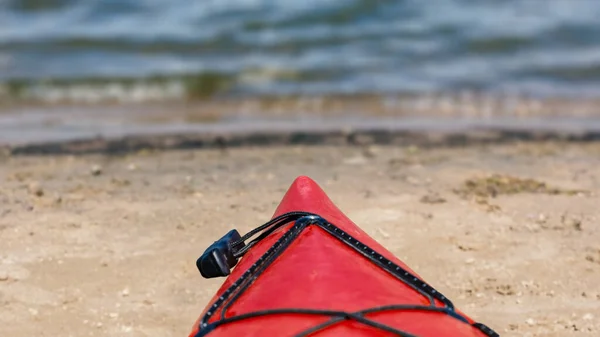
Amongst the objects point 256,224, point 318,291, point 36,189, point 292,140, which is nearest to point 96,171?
point 36,189

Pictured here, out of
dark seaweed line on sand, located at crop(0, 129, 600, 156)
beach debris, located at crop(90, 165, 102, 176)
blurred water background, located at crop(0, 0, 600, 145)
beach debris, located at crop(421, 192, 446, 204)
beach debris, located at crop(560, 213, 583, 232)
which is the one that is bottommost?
beach debris, located at crop(560, 213, 583, 232)

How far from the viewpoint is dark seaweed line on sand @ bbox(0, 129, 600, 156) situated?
20.0 feet

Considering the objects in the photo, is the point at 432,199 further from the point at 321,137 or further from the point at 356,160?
the point at 321,137

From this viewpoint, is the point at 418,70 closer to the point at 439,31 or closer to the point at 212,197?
the point at 439,31

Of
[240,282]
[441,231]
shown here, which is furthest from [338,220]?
[441,231]

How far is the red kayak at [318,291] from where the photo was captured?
2.03 metres

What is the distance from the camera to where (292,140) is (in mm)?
6289

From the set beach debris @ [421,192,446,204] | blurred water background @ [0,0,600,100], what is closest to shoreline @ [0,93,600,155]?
blurred water background @ [0,0,600,100]

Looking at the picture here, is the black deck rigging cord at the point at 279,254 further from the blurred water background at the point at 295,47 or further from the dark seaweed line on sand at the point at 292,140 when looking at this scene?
the blurred water background at the point at 295,47

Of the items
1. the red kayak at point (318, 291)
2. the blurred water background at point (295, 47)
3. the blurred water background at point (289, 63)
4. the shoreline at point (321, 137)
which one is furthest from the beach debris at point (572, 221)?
the blurred water background at point (295, 47)

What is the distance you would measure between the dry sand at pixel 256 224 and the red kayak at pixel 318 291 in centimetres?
88

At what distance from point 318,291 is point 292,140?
418 cm

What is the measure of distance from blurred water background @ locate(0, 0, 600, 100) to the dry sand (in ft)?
11.3

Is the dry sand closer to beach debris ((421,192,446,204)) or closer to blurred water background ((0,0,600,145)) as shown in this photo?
beach debris ((421,192,446,204))
